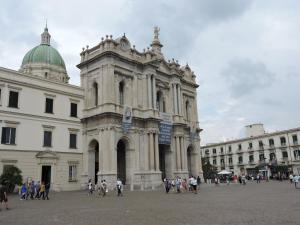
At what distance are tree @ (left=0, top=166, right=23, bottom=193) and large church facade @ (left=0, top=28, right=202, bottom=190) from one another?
1.71 metres

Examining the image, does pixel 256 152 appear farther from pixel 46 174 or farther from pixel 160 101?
pixel 46 174

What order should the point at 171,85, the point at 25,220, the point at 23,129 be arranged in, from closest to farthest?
the point at 25,220 < the point at 23,129 < the point at 171,85

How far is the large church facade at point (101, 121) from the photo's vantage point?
1368 inches

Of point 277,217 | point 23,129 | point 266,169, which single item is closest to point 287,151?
point 266,169

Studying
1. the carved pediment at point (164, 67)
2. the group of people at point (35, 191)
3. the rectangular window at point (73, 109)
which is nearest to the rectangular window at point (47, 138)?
the rectangular window at point (73, 109)

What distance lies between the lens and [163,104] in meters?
48.2

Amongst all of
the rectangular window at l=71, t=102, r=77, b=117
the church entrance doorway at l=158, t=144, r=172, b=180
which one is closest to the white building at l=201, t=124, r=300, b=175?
the church entrance doorway at l=158, t=144, r=172, b=180

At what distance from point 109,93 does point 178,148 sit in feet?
47.3

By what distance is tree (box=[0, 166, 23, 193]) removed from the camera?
98.3 feet

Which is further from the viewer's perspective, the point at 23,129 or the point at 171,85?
the point at 171,85

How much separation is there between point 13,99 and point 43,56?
91.6 feet

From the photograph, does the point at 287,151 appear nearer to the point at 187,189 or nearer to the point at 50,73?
the point at 187,189

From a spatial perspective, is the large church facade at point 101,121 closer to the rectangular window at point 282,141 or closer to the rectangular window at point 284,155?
the rectangular window at point 282,141

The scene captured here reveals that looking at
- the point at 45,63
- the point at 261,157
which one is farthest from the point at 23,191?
the point at 261,157
